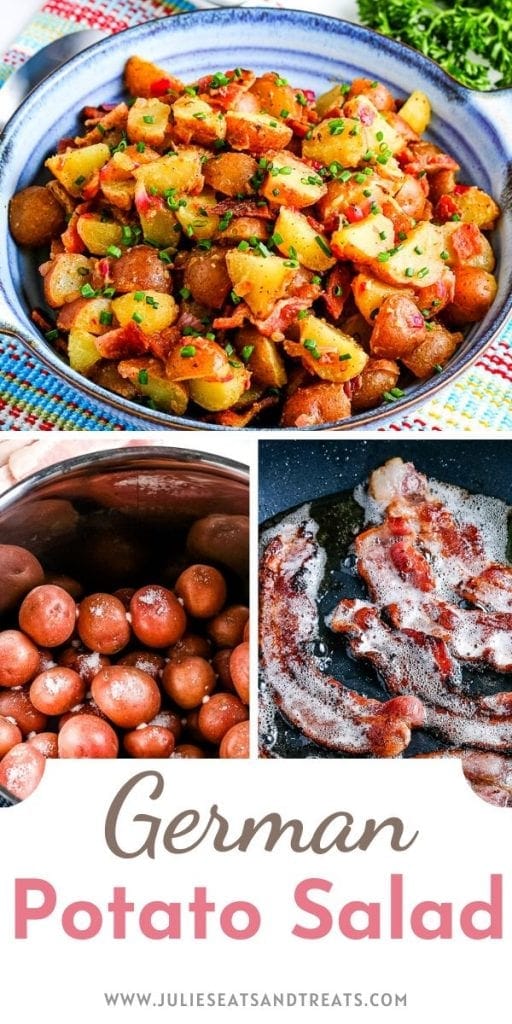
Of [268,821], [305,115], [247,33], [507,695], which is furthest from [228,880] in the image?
[247,33]

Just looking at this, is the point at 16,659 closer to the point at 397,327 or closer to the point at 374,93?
the point at 397,327

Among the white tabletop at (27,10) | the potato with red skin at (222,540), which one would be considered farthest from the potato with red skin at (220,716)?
the white tabletop at (27,10)

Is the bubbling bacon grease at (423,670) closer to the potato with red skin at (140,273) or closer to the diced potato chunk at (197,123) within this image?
the potato with red skin at (140,273)

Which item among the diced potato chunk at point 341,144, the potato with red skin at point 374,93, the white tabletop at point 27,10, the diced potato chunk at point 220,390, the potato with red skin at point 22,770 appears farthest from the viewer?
the white tabletop at point 27,10

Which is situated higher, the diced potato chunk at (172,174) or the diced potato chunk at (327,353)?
the diced potato chunk at (172,174)

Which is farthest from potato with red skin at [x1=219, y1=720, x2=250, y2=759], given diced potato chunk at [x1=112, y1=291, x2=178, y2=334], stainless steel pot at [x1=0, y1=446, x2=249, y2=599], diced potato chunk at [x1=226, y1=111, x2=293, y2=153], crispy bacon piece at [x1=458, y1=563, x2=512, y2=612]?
diced potato chunk at [x1=226, y1=111, x2=293, y2=153]

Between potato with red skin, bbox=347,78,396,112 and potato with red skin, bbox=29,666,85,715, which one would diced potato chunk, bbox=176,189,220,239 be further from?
potato with red skin, bbox=29,666,85,715
